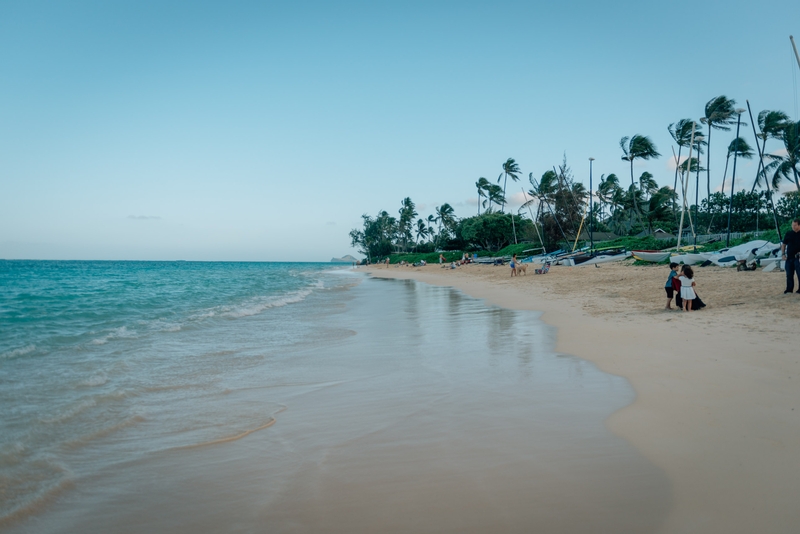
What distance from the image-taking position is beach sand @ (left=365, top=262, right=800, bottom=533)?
2791mm

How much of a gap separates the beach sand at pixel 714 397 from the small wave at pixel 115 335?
29.9 ft

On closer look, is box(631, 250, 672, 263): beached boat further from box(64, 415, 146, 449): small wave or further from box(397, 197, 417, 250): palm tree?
box(397, 197, 417, 250): palm tree

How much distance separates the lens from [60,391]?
19.7 ft

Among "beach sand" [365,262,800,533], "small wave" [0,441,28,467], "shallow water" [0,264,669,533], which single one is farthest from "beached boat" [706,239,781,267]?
"small wave" [0,441,28,467]

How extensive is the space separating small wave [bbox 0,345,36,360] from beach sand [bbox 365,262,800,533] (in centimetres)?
952

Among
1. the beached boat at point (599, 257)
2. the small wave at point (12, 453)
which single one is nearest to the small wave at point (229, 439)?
the small wave at point (12, 453)

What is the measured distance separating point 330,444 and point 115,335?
8.85m

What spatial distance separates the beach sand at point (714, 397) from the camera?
110 inches

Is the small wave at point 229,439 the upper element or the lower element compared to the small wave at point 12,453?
lower

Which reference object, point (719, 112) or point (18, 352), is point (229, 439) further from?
point (719, 112)

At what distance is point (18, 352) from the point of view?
866 cm

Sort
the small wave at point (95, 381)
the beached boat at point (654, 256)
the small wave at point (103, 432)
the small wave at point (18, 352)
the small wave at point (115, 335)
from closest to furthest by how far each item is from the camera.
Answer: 1. the small wave at point (103, 432)
2. the small wave at point (95, 381)
3. the small wave at point (18, 352)
4. the small wave at point (115, 335)
5. the beached boat at point (654, 256)

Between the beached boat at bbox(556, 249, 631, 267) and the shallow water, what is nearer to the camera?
the shallow water

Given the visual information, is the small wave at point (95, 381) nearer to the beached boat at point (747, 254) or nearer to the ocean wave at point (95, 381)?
the ocean wave at point (95, 381)
